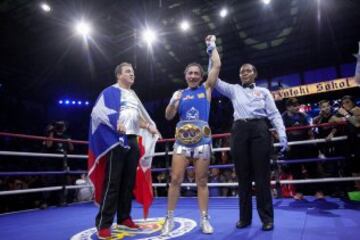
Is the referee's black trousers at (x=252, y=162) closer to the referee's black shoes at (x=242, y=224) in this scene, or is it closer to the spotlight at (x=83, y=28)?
the referee's black shoes at (x=242, y=224)

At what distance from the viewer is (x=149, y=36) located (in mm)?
7863

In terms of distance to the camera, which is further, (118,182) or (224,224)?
(224,224)

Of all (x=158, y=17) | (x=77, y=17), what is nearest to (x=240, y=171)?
(x=158, y=17)

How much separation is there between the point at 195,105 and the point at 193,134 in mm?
263

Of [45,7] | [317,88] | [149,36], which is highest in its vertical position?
[45,7]

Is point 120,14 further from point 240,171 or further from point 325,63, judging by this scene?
point 325,63

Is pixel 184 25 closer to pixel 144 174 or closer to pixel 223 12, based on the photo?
pixel 223 12

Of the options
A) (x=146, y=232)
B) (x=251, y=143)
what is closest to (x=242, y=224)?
(x=251, y=143)

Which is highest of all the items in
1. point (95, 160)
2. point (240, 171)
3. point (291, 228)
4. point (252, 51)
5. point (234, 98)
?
point (252, 51)

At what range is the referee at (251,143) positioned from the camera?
2359 millimetres

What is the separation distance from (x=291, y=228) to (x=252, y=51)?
7.91m

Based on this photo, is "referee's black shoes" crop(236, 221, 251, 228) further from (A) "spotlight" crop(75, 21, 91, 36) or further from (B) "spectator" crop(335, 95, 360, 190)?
(A) "spotlight" crop(75, 21, 91, 36)

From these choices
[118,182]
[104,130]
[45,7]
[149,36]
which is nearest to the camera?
[118,182]

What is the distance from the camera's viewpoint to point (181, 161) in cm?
236
